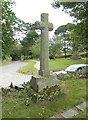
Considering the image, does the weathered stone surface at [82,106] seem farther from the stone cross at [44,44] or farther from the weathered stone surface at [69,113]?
the stone cross at [44,44]

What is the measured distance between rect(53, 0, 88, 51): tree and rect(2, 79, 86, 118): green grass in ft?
13.1

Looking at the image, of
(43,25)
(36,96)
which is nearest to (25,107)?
(36,96)

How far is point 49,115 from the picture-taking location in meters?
4.92

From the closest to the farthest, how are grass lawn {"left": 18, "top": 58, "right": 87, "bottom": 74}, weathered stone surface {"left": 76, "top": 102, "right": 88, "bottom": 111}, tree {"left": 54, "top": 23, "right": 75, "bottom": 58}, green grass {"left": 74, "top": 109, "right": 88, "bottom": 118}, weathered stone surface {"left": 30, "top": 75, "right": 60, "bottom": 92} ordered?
green grass {"left": 74, "top": 109, "right": 88, "bottom": 118}, weathered stone surface {"left": 76, "top": 102, "right": 88, "bottom": 111}, weathered stone surface {"left": 30, "top": 75, "right": 60, "bottom": 92}, tree {"left": 54, "top": 23, "right": 75, "bottom": 58}, grass lawn {"left": 18, "top": 58, "right": 87, "bottom": 74}

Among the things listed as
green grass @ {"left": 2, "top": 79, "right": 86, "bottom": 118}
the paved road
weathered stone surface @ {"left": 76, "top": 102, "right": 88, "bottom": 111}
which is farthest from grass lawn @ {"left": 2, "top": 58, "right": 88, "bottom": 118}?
the paved road

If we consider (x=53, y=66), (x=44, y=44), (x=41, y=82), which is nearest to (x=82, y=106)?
(x=41, y=82)

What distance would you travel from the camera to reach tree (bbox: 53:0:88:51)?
940 cm

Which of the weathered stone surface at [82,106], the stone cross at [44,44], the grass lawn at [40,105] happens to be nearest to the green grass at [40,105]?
the grass lawn at [40,105]

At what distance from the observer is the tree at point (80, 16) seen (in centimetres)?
940

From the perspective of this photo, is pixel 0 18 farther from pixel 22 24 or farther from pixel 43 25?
pixel 43 25

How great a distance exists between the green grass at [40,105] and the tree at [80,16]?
4001mm

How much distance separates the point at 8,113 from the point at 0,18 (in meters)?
Result: 2.66

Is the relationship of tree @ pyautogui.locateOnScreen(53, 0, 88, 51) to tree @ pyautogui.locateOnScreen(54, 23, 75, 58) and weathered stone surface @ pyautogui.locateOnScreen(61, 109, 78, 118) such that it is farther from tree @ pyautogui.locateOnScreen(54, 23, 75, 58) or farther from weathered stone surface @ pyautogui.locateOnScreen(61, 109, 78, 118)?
weathered stone surface @ pyautogui.locateOnScreen(61, 109, 78, 118)

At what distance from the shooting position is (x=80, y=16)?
32.1 ft
